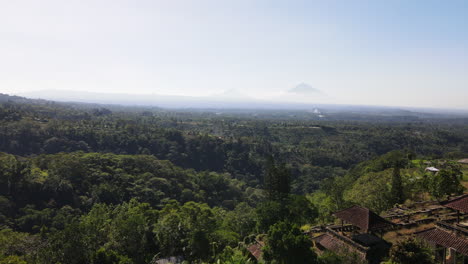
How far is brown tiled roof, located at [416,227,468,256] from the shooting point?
1122 centimetres

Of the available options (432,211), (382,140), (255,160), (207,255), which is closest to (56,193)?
(207,255)

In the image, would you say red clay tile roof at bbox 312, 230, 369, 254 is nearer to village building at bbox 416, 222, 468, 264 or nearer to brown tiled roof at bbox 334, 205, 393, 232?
brown tiled roof at bbox 334, 205, 393, 232

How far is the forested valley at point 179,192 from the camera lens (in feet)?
63.2

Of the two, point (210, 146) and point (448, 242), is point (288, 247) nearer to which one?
point (448, 242)

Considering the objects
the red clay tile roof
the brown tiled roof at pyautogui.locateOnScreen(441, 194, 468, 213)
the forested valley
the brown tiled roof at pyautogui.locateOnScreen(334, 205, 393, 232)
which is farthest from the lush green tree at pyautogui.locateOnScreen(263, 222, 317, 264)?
the brown tiled roof at pyautogui.locateOnScreen(441, 194, 468, 213)

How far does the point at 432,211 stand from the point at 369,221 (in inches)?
314

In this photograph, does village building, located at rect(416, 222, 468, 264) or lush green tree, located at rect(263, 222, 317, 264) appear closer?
village building, located at rect(416, 222, 468, 264)

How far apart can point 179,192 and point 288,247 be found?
38524 millimetres

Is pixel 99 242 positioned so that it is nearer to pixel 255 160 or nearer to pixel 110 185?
pixel 110 185

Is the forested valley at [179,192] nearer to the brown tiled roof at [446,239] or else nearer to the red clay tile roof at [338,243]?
the red clay tile roof at [338,243]

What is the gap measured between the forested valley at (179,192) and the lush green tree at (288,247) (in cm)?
6

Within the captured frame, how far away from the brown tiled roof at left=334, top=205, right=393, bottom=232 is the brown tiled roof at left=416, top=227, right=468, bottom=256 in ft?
5.64

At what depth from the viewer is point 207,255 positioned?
19.4 meters

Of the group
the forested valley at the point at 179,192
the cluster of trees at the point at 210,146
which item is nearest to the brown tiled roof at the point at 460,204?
the forested valley at the point at 179,192
